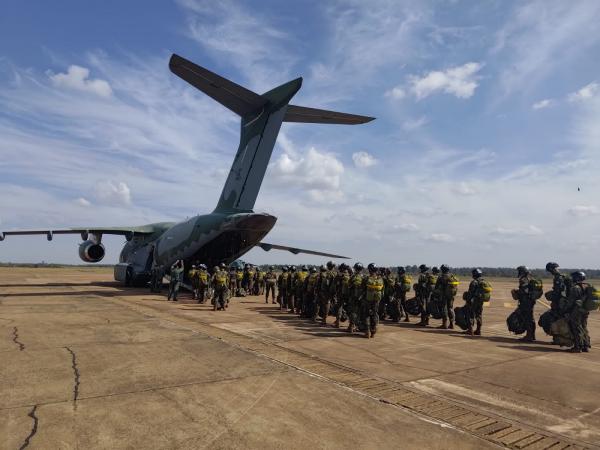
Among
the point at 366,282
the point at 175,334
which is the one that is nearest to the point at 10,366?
the point at 175,334

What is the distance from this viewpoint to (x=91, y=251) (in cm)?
2275

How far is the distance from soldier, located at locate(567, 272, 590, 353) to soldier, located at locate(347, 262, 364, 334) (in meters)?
4.38

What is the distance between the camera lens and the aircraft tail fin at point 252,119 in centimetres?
1555

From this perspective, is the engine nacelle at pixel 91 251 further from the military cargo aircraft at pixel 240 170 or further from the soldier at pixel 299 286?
the soldier at pixel 299 286

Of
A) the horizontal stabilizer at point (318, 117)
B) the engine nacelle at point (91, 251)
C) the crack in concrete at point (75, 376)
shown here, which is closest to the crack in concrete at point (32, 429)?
the crack in concrete at point (75, 376)

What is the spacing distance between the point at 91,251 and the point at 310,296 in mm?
14751

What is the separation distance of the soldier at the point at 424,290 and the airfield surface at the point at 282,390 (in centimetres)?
223

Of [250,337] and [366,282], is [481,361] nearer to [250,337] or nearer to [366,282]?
[366,282]

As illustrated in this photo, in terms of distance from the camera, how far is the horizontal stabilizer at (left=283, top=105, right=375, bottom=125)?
17906 mm

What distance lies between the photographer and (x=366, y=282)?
9977mm

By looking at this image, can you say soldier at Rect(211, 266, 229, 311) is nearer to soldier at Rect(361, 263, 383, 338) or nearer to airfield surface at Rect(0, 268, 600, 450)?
airfield surface at Rect(0, 268, 600, 450)

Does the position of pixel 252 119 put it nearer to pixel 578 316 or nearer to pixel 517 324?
pixel 517 324

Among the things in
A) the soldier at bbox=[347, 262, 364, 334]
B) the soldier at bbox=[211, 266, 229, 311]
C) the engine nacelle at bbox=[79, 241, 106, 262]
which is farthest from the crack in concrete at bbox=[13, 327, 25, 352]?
the engine nacelle at bbox=[79, 241, 106, 262]

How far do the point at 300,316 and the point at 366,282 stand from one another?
412cm
